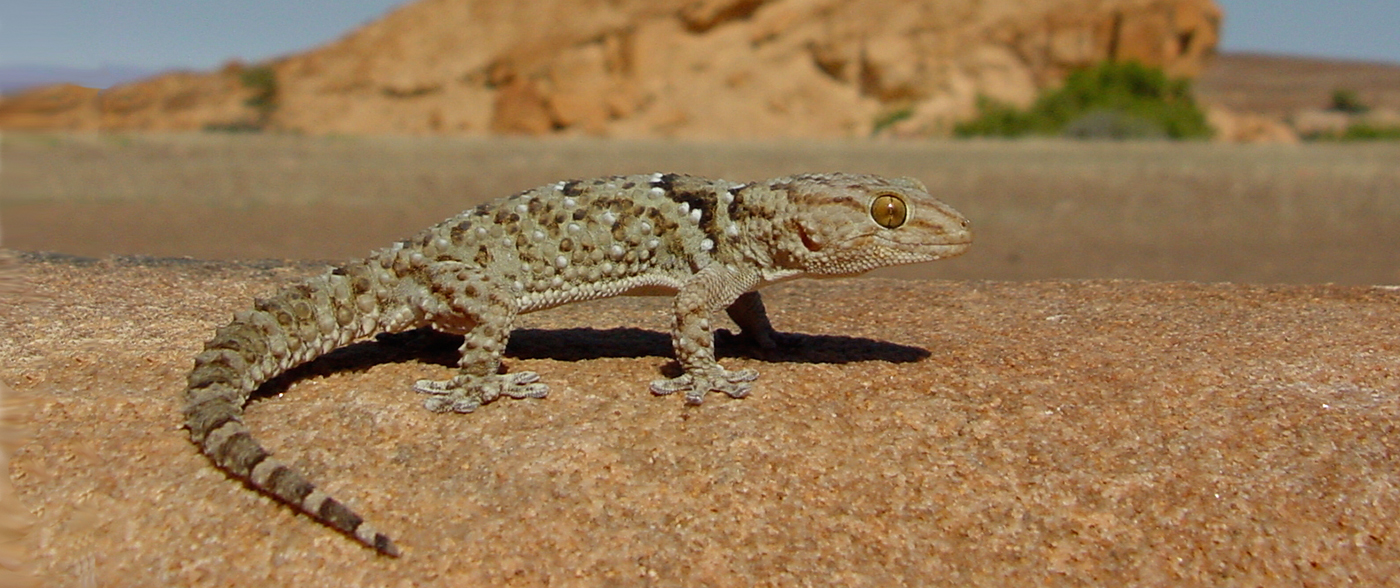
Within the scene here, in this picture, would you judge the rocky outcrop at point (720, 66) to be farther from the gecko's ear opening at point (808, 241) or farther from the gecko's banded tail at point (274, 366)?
the gecko's banded tail at point (274, 366)

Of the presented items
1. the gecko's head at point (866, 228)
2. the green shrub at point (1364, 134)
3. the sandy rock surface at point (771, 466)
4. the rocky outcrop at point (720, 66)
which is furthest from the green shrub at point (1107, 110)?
the gecko's head at point (866, 228)

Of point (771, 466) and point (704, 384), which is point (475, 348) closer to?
point (704, 384)

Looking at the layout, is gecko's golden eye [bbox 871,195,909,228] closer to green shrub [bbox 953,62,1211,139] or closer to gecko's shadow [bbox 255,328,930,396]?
gecko's shadow [bbox 255,328,930,396]

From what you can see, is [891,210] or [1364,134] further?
[1364,134]

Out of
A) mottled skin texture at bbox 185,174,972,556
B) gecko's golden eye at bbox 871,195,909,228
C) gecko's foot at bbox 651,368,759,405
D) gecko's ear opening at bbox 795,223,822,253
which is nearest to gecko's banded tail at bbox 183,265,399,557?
mottled skin texture at bbox 185,174,972,556

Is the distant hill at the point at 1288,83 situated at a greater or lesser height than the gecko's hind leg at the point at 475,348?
lesser

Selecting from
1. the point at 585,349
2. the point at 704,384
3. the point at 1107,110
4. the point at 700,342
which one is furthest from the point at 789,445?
the point at 1107,110
